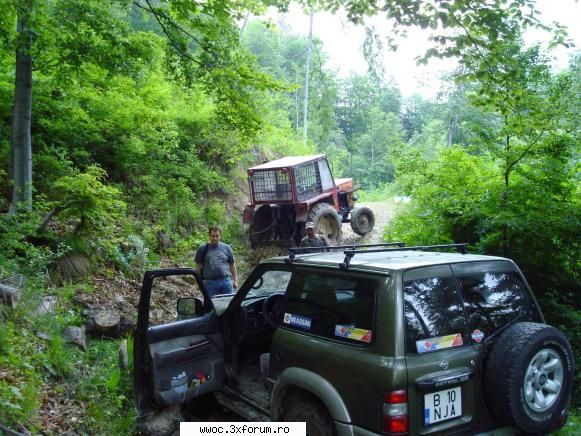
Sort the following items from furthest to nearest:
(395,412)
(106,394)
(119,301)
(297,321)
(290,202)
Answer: (290,202) → (119,301) → (106,394) → (297,321) → (395,412)

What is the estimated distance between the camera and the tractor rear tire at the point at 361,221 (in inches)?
530

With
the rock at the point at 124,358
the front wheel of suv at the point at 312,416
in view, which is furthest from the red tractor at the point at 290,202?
the front wheel of suv at the point at 312,416

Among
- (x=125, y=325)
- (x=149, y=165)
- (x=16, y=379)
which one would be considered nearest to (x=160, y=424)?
(x=16, y=379)

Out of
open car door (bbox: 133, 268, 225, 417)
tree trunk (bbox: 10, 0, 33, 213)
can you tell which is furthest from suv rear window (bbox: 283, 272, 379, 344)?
tree trunk (bbox: 10, 0, 33, 213)

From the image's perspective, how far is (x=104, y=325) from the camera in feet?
20.0

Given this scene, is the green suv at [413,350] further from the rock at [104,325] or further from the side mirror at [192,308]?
the rock at [104,325]

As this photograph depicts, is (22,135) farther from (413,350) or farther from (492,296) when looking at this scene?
(492,296)

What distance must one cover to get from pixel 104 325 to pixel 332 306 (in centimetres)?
408

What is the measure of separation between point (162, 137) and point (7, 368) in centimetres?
726

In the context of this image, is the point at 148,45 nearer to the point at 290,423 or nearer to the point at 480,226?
the point at 480,226

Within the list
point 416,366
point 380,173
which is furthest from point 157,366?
point 380,173

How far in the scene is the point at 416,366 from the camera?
2615 mm

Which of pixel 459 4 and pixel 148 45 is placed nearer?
pixel 459 4

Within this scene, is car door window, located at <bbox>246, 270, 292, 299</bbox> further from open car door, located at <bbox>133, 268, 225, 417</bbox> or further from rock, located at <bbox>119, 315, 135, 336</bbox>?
rock, located at <bbox>119, 315, 135, 336</bbox>
